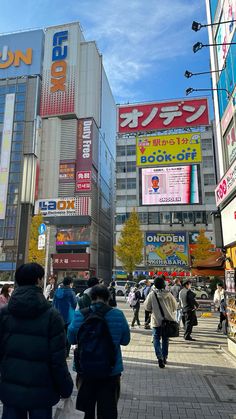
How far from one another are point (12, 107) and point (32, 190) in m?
49.3

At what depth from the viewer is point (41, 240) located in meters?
12.2

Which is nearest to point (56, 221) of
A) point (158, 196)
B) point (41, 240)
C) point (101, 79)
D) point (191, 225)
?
point (158, 196)

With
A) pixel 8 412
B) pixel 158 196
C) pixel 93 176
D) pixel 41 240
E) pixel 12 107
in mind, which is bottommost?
pixel 8 412

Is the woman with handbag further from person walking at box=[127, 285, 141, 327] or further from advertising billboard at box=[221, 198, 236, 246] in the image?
person walking at box=[127, 285, 141, 327]

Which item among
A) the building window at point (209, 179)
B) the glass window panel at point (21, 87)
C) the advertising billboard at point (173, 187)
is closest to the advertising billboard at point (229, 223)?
the advertising billboard at point (173, 187)

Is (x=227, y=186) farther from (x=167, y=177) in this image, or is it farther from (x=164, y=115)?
(x=164, y=115)

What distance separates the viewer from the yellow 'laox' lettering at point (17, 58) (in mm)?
52812

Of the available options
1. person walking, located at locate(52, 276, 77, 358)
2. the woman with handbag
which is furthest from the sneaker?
person walking, located at locate(52, 276, 77, 358)

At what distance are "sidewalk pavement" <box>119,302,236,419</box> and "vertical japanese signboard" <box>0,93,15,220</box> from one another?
43035 millimetres

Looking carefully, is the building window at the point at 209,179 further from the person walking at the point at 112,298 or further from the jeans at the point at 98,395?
the jeans at the point at 98,395

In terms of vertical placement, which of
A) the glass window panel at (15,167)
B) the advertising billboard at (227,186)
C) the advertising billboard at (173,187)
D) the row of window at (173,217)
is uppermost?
the glass window panel at (15,167)

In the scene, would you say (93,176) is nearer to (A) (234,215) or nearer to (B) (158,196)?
(B) (158,196)

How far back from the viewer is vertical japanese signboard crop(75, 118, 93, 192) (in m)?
44.4

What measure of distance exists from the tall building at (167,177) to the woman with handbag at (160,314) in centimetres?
3414
